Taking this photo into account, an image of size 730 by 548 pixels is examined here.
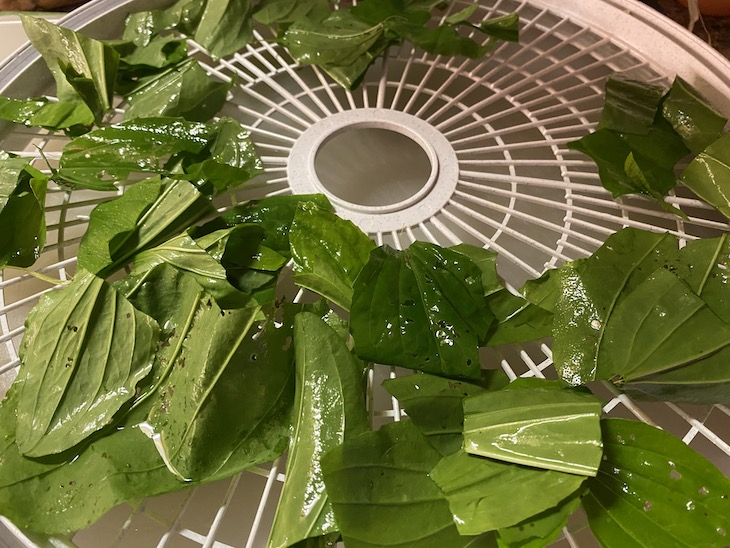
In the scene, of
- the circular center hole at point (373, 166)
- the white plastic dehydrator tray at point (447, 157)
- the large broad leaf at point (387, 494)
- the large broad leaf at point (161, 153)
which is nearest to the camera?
the large broad leaf at point (387, 494)

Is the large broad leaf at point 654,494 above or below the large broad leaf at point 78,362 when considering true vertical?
below

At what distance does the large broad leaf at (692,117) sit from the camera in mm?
672

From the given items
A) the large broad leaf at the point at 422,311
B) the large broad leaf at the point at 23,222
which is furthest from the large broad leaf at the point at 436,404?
the large broad leaf at the point at 23,222

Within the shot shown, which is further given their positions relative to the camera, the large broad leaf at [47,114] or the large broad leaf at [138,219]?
the large broad leaf at [47,114]

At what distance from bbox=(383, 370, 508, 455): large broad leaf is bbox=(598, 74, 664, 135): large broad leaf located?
1.34 ft

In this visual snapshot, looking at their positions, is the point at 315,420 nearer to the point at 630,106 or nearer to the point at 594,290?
the point at 594,290

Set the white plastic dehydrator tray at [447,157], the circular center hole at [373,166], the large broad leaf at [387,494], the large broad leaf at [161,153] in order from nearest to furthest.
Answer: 1. the large broad leaf at [387,494]
2. the white plastic dehydrator tray at [447,157]
3. the large broad leaf at [161,153]
4. the circular center hole at [373,166]

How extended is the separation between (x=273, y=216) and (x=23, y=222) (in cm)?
25

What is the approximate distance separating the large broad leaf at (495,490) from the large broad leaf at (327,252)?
0.19m

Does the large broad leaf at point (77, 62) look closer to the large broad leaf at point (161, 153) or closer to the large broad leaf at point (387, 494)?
the large broad leaf at point (161, 153)

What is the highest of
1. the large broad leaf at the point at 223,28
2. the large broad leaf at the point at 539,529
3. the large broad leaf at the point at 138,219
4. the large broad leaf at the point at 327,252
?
the large broad leaf at the point at 223,28

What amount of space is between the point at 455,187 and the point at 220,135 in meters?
0.28

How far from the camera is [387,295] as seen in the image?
528 millimetres

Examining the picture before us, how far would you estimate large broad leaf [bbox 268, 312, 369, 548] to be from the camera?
43 centimetres
